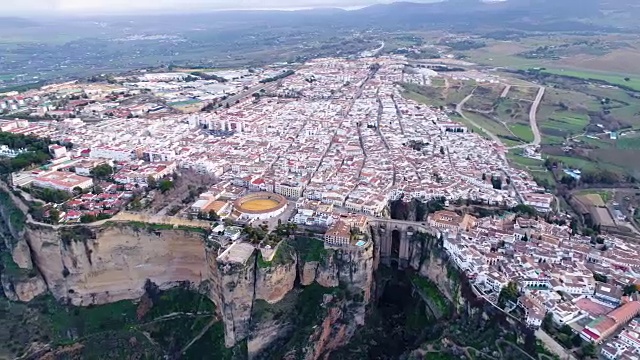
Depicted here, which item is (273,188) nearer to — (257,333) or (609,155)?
(257,333)

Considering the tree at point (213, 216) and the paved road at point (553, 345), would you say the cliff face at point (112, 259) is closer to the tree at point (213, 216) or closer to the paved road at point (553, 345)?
the tree at point (213, 216)

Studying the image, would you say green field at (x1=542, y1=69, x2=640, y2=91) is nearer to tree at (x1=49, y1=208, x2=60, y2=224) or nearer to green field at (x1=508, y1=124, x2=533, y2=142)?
green field at (x1=508, y1=124, x2=533, y2=142)

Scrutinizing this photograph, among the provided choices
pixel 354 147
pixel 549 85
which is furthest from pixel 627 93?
pixel 354 147

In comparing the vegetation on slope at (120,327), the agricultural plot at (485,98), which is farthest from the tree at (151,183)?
the agricultural plot at (485,98)

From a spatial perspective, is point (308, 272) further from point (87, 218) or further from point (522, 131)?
point (522, 131)

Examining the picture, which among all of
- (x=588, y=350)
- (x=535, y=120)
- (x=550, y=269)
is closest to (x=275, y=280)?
(x=550, y=269)

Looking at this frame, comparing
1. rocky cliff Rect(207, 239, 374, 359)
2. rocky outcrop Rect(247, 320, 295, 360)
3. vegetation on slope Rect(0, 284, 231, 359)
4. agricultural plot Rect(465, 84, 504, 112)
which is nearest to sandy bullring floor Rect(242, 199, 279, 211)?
rocky cliff Rect(207, 239, 374, 359)
